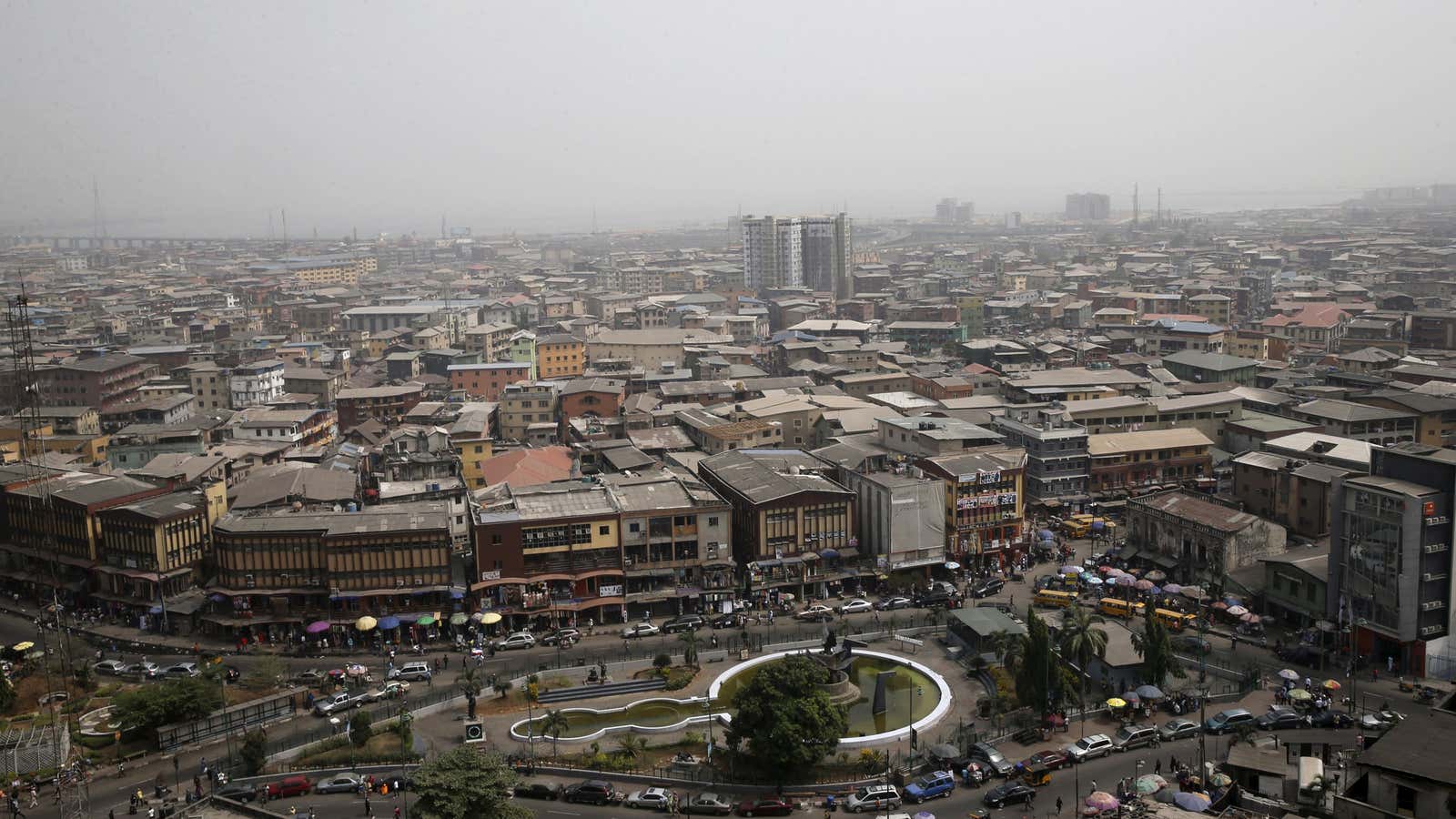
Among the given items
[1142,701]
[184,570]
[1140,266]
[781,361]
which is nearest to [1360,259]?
[1140,266]

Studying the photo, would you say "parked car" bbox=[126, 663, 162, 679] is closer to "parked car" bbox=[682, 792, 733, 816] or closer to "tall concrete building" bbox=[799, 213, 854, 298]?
"parked car" bbox=[682, 792, 733, 816]

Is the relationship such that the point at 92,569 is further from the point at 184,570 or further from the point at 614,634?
the point at 614,634

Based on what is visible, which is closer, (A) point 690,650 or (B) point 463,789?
(B) point 463,789

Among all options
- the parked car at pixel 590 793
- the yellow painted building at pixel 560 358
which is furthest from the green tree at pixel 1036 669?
the yellow painted building at pixel 560 358

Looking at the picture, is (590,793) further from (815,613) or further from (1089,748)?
(815,613)

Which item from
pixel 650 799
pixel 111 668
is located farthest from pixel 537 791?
pixel 111 668

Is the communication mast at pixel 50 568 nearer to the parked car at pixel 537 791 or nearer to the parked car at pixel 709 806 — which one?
the parked car at pixel 537 791

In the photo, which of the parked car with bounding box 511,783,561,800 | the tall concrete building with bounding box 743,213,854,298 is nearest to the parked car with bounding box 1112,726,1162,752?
the parked car with bounding box 511,783,561,800
